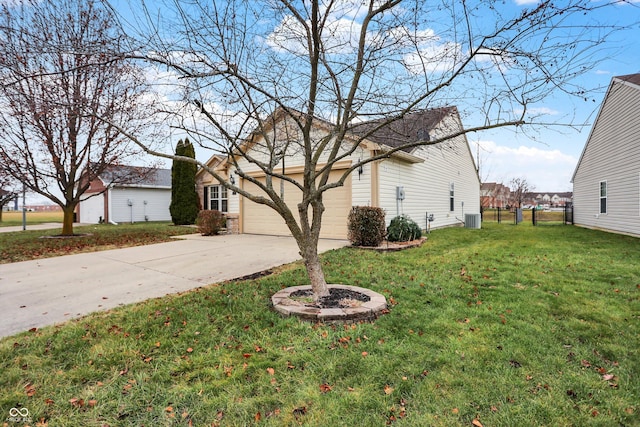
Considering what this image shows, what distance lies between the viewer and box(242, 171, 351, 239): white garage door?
10328 millimetres

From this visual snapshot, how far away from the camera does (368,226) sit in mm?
8625

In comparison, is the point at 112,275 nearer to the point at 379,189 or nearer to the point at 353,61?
the point at 353,61

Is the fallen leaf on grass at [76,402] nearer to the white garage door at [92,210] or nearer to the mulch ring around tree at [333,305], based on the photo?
the mulch ring around tree at [333,305]

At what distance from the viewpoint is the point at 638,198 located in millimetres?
10242

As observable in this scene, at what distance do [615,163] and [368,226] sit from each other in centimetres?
1023

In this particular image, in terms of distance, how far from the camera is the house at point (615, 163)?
10.4 metres

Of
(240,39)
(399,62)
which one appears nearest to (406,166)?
(399,62)

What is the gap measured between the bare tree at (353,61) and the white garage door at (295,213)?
6082 mm

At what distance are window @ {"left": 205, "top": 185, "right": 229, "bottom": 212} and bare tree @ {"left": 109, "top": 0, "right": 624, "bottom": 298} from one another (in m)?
12.3

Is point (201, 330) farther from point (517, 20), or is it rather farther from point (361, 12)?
point (517, 20)

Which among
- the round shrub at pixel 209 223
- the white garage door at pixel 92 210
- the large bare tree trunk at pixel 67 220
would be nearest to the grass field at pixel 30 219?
the white garage door at pixel 92 210

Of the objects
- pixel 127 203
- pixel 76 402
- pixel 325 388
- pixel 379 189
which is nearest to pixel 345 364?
pixel 325 388

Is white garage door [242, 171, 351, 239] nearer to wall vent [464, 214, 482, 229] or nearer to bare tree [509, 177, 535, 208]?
wall vent [464, 214, 482, 229]

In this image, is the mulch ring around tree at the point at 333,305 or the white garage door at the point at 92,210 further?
the white garage door at the point at 92,210
